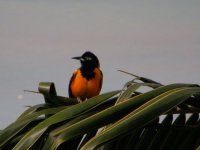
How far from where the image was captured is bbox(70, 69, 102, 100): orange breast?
7602 mm

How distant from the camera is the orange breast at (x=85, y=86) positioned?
7602 mm

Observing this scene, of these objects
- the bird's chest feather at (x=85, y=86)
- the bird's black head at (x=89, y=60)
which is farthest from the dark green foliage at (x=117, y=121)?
the bird's black head at (x=89, y=60)

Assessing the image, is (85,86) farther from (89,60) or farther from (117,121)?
(117,121)

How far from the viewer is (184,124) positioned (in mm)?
2836

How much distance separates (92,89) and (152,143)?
16.0 ft

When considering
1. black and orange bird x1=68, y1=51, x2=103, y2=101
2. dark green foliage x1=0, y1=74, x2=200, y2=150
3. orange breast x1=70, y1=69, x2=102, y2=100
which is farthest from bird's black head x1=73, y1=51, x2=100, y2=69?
dark green foliage x1=0, y1=74, x2=200, y2=150

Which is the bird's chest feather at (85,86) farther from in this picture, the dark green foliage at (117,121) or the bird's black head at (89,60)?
the dark green foliage at (117,121)

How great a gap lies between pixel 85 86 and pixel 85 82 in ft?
0.27

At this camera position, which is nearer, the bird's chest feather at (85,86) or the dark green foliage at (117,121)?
the dark green foliage at (117,121)

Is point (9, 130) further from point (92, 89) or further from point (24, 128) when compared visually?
point (92, 89)

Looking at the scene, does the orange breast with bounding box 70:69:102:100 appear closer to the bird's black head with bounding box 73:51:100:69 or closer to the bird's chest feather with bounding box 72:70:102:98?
the bird's chest feather with bounding box 72:70:102:98

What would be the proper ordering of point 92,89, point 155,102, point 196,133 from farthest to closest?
point 92,89 → point 196,133 → point 155,102

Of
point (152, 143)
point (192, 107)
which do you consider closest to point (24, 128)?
point (152, 143)

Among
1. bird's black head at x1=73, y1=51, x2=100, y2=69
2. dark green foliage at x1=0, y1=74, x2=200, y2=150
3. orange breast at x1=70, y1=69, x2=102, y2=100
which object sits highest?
dark green foliage at x1=0, y1=74, x2=200, y2=150
